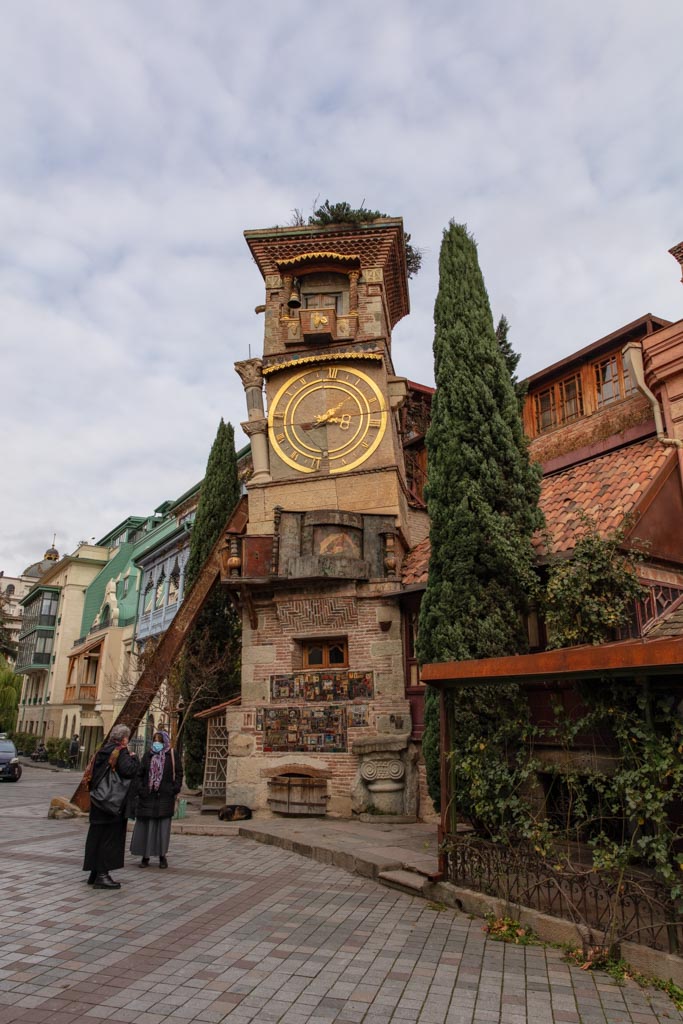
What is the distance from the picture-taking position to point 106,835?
7809 millimetres

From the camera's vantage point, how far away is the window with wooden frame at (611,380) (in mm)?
13734

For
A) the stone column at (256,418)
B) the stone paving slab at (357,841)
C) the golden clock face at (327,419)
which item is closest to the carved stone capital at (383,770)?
the stone paving slab at (357,841)

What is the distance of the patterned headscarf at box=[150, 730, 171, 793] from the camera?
9.00 m

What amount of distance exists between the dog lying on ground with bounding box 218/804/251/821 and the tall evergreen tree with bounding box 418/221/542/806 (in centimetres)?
417

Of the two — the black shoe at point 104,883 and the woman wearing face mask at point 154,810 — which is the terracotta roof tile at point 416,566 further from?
the black shoe at point 104,883

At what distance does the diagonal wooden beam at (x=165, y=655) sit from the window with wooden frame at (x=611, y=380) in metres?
8.27

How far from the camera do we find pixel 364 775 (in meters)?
12.8

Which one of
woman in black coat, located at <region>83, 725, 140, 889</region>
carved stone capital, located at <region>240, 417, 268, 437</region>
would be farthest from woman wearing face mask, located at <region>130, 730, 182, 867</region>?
carved stone capital, located at <region>240, 417, 268, 437</region>

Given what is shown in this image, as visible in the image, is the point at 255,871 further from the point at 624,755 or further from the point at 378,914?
the point at 624,755

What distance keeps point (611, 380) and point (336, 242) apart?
23.9ft

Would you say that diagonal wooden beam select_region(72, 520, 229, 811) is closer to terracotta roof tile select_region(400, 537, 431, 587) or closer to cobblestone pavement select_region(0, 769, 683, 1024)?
terracotta roof tile select_region(400, 537, 431, 587)

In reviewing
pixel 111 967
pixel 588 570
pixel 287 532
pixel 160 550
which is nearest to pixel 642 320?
pixel 588 570

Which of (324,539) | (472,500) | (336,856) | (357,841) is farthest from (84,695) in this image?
(472,500)

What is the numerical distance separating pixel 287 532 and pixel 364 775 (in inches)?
193
